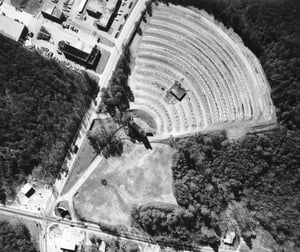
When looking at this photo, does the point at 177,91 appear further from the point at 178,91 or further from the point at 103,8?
the point at 103,8

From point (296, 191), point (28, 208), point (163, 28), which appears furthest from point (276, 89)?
point (28, 208)

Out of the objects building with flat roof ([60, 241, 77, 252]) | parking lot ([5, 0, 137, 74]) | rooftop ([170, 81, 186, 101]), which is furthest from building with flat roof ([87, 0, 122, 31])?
building with flat roof ([60, 241, 77, 252])

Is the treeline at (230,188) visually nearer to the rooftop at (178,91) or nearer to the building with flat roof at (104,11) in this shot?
the rooftop at (178,91)

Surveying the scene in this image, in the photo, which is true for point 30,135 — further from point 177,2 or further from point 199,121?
point 177,2

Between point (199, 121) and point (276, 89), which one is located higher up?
point (276, 89)

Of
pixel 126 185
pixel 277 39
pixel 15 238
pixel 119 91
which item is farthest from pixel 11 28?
pixel 277 39
